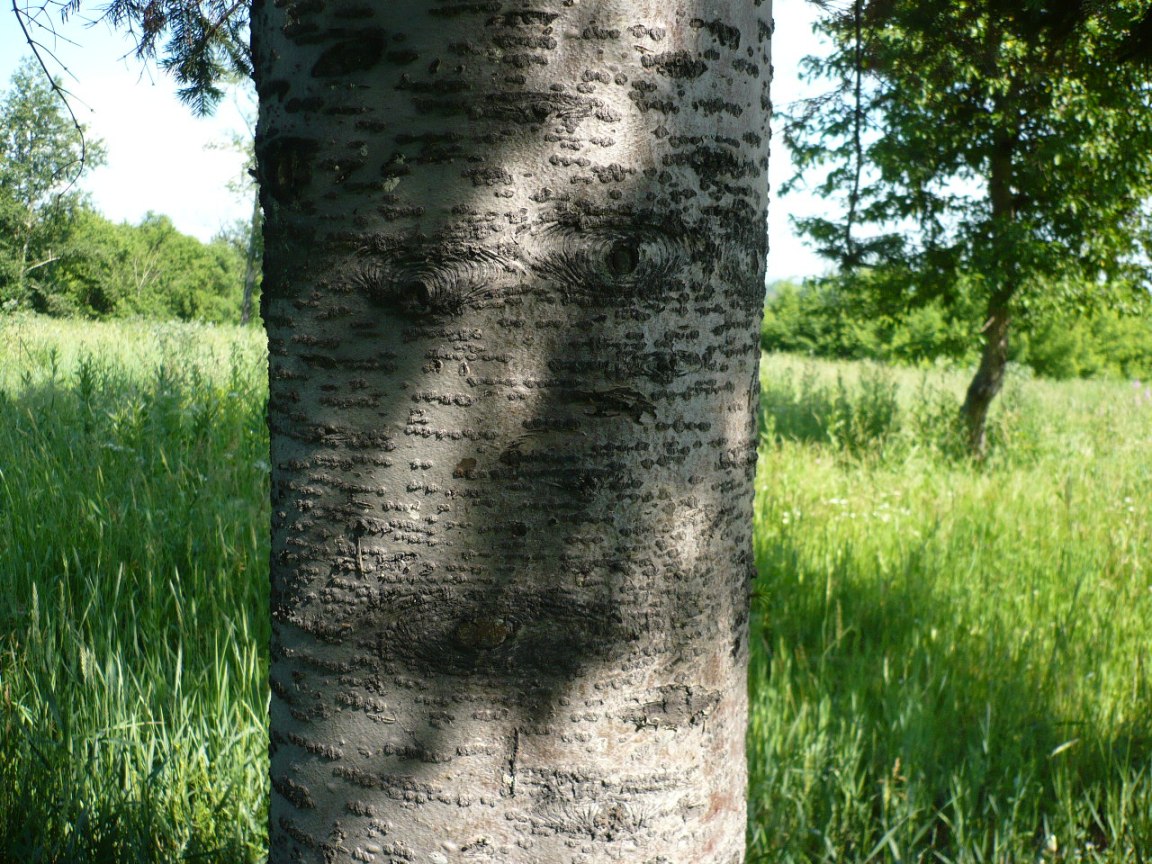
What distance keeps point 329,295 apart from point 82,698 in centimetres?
164

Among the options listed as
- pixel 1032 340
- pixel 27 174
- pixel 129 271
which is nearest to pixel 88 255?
pixel 129 271

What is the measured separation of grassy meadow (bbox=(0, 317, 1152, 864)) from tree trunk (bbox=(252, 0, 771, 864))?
774 millimetres

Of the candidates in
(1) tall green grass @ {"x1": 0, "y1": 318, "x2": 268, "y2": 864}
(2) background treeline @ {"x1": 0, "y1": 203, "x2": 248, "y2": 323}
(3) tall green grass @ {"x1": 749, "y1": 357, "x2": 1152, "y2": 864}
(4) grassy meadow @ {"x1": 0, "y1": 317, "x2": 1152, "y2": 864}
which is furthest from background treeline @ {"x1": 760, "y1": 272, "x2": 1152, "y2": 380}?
(2) background treeline @ {"x1": 0, "y1": 203, "x2": 248, "y2": 323}

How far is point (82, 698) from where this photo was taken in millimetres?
2008

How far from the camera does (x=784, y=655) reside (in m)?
2.91

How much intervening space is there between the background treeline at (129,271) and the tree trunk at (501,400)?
984 inches

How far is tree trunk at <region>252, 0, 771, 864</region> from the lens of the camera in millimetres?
832

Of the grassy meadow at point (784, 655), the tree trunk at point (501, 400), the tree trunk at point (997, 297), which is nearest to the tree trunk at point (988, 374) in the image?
the tree trunk at point (997, 297)

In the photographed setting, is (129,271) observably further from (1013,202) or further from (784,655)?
(784,655)

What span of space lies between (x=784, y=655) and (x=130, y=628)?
6.93 feet

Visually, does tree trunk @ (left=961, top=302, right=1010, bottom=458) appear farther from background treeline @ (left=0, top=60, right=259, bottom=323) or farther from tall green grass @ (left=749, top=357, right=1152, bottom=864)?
background treeline @ (left=0, top=60, right=259, bottom=323)

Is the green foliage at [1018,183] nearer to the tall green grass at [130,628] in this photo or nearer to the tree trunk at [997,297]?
the tree trunk at [997,297]

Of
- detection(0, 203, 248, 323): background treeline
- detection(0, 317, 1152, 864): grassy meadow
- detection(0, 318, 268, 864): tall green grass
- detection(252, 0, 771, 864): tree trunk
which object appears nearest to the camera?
detection(252, 0, 771, 864): tree trunk

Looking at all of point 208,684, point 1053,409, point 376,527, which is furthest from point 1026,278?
point 376,527
